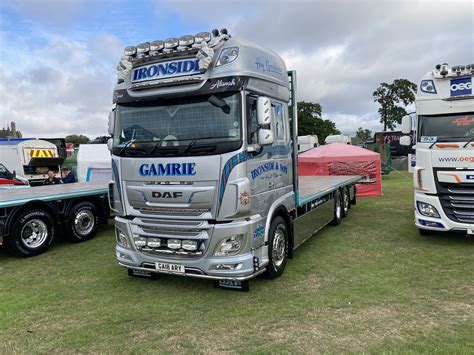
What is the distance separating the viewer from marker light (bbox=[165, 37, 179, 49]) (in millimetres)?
4848

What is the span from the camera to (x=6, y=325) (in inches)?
172

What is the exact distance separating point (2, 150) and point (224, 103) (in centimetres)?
1934

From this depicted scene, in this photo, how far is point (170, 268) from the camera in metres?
4.94

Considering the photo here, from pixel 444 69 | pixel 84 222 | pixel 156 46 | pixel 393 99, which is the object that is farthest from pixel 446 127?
pixel 393 99

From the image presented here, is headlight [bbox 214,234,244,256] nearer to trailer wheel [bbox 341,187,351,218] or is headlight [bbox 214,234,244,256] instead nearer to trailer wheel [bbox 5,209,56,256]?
trailer wheel [bbox 5,209,56,256]

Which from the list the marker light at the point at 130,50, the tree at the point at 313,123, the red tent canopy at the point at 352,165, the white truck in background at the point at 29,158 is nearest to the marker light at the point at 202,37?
the marker light at the point at 130,50

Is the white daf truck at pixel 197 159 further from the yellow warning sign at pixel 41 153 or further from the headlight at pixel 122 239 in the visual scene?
the yellow warning sign at pixel 41 153

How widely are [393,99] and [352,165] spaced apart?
109ft

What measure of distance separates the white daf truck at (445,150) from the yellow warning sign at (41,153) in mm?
18479

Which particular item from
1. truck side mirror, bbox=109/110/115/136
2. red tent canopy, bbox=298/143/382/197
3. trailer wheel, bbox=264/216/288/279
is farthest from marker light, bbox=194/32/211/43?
red tent canopy, bbox=298/143/382/197

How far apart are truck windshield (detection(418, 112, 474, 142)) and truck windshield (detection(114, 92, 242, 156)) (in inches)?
169

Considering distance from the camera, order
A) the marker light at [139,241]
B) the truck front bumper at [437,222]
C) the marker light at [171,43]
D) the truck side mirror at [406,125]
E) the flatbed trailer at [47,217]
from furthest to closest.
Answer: the truck side mirror at [406,125] → the flatbed trailer at [47,217] → the truck front bumper at [437,222] → the marker light at [139,241] → the marker light at [171,43]

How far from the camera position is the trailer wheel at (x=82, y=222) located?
26.6 feet

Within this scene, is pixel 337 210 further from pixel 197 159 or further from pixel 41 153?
pixel 41 153
